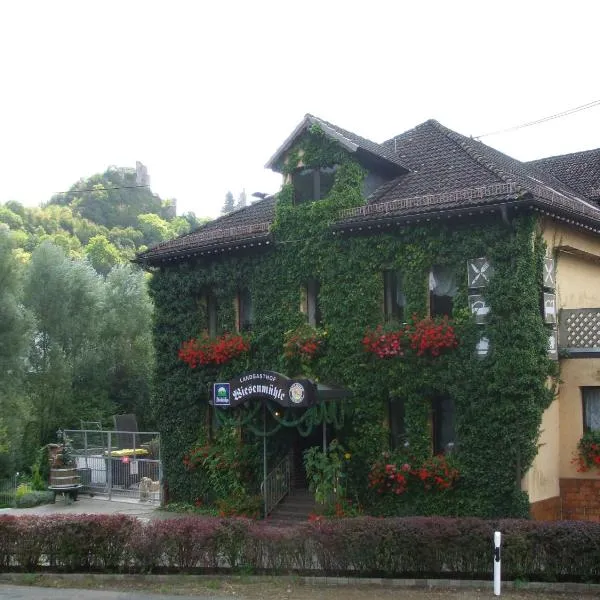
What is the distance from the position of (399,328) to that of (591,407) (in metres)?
4.63

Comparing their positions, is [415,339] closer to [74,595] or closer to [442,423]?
[442,423]

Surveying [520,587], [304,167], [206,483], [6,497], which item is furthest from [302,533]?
[6,497]

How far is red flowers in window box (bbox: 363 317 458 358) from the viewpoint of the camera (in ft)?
56.1

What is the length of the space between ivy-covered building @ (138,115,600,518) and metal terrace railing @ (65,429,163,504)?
1.44 meters

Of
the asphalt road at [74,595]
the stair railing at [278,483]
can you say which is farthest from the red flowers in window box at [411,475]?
the asphalt road at [74,595]

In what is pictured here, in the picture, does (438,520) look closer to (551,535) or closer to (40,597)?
(551,535)

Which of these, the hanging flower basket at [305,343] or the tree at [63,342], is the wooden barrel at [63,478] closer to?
the hanging flower basket at [305,343]

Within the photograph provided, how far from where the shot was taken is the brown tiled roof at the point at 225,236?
20.9 meters

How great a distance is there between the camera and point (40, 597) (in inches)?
488

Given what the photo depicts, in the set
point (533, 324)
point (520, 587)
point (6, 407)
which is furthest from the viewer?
point (6, 407)

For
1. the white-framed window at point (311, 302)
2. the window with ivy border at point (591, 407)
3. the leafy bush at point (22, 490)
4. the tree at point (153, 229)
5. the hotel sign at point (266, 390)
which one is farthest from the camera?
the tree at point (153, 229)

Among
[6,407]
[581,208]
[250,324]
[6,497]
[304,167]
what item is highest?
[304,167]

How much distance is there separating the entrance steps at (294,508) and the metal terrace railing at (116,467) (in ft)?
14.7

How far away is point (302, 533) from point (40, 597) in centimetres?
422
